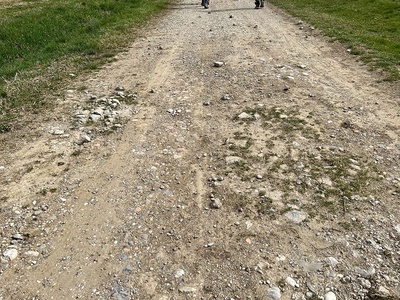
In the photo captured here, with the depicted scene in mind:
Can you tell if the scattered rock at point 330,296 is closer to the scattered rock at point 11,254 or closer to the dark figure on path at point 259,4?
the scattered rock at point 11,254

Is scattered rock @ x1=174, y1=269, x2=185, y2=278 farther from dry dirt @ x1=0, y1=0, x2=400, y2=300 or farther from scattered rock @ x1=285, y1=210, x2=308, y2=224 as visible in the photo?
scattered rock @ x1=285, y1=210, x2=308, y2=224

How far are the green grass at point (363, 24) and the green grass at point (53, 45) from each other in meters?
9.09

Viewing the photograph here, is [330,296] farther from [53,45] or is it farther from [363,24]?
[363,24]

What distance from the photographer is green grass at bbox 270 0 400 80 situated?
12.1 metres

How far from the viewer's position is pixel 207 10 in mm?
25000

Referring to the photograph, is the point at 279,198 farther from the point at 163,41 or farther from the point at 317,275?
the point at 163,41

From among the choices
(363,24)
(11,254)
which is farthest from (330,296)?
(363,24)

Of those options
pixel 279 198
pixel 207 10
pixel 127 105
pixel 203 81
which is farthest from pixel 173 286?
pixel 207 10

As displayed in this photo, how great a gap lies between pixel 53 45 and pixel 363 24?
1482 cm

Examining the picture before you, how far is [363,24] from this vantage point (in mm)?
18250

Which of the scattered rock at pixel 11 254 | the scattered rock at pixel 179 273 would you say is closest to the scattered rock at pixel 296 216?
the scattered rock at pixel 179 273

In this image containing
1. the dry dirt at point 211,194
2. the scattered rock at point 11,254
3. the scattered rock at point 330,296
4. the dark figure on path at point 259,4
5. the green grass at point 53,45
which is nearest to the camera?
the scattered rock at point 330,296

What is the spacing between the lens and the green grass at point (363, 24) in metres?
12.1

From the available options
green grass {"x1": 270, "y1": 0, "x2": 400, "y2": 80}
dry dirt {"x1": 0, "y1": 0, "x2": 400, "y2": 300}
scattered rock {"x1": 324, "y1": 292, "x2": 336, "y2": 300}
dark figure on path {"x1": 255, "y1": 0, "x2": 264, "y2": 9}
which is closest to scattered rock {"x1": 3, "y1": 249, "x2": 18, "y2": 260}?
dry dirt {"x1": 0, "y1": 0, "x2": 400, "y2": 300}
